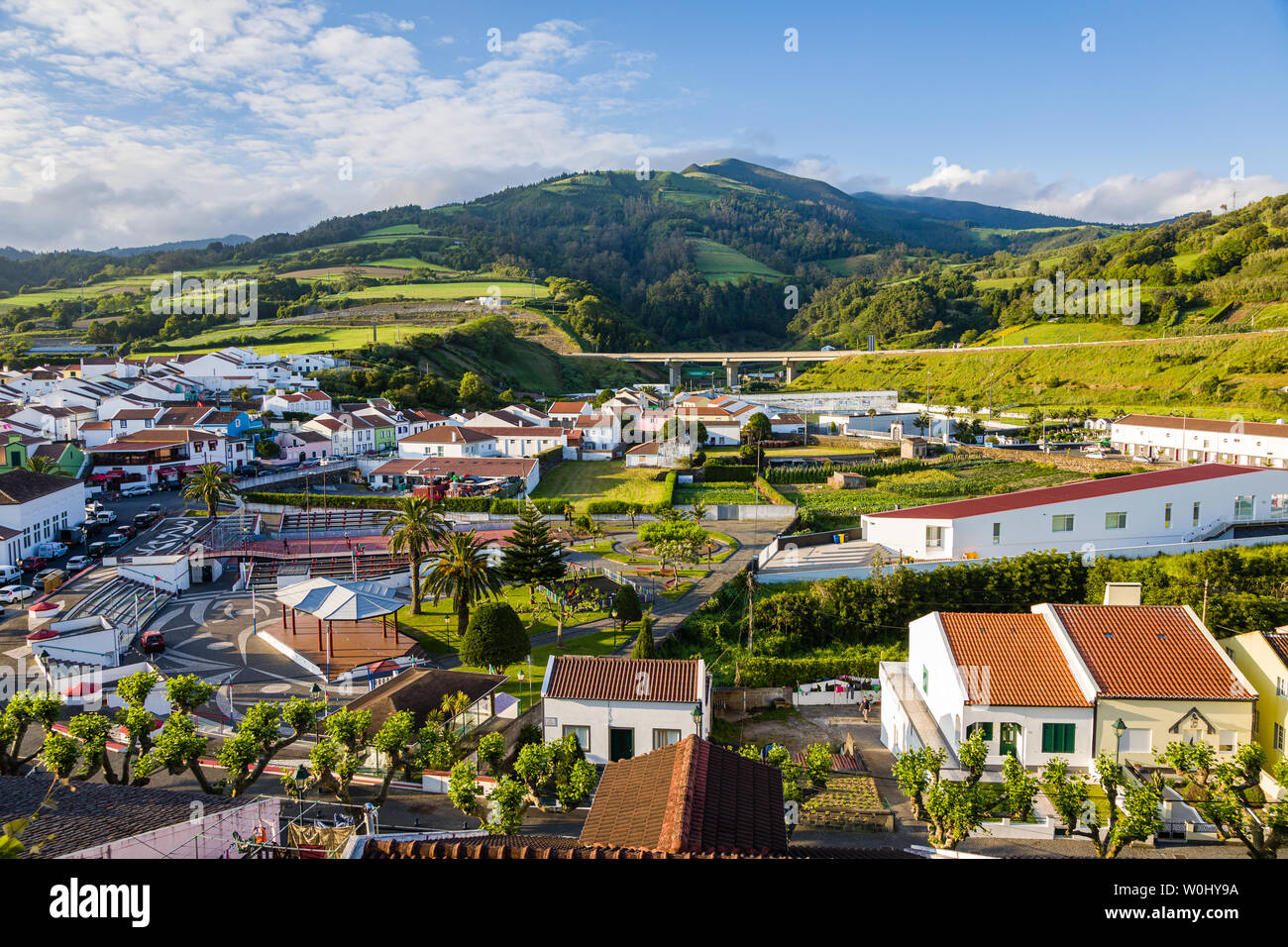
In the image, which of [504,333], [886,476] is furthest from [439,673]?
[504,333]

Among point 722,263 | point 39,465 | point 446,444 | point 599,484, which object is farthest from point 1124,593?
point 722,263

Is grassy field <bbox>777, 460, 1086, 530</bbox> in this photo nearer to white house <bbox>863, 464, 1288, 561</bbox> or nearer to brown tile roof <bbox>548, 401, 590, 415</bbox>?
white house <bbox>863, 464, 1288, 561</bbox>

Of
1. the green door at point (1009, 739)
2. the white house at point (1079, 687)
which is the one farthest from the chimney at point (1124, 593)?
the green door at point (1009, 739)

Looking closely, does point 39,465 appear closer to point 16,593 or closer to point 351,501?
point 351,501
